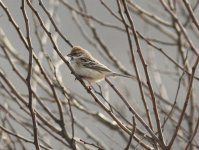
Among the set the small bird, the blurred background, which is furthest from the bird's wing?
the blurred background

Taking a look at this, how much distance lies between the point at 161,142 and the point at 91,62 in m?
2.81

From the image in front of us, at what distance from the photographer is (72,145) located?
2.93 m

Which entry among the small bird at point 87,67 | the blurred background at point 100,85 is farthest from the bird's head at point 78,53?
the blurred background at point 100,85

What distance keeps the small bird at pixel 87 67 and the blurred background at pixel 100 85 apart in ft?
0.43

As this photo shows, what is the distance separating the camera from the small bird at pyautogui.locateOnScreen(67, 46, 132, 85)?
5.27 m

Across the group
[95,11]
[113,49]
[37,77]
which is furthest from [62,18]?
[37,77]

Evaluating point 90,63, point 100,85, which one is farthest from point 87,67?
point 100,85

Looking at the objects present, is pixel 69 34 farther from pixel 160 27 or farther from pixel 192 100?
pixel 192 100

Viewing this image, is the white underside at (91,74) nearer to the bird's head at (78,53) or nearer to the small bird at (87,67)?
the small bird at (87,67)

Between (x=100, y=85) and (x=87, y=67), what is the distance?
4.46 feet

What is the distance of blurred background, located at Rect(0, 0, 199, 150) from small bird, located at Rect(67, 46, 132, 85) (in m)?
0.13

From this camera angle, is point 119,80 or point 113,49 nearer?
point 119,80

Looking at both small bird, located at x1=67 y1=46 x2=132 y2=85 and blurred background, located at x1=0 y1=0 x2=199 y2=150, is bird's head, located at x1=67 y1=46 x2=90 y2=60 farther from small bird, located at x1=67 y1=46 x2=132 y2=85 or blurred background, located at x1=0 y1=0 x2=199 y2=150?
blurred background, located at x1=0 y1=0 x2=199 y2=150

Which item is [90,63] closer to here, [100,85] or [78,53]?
[78,53]
